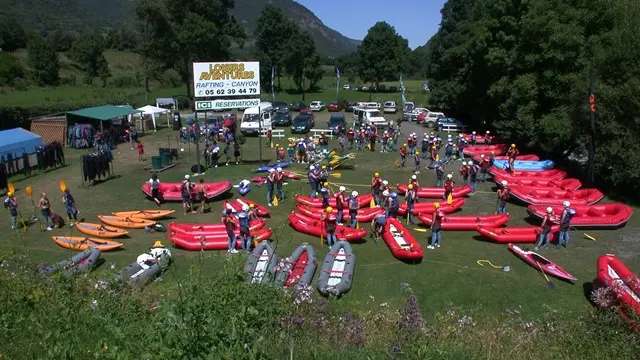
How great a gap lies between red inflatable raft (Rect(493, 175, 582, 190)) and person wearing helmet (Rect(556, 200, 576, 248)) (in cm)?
614

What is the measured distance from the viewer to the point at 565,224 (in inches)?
629

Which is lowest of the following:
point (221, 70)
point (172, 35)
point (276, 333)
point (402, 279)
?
point (402, 279)

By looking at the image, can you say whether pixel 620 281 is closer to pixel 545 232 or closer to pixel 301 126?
pixel 545 232

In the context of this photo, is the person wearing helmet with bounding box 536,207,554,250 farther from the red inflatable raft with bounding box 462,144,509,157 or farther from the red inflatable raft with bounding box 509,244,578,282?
the red inflatable raft with bounding box 462,144,509,157

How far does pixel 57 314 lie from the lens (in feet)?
20.7

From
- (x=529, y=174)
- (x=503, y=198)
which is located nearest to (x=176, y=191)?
(x=503, y=198)

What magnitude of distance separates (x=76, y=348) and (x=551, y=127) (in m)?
26.3

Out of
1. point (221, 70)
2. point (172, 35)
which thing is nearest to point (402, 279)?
point (221, 70)

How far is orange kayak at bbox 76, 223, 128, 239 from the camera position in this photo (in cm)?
1681

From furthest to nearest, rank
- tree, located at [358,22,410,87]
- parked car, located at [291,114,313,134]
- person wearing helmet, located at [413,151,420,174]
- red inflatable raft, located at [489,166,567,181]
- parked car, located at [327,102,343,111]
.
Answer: tree, located at [358,22,410,87] → parked car, located at [327,102,343,111] → parked car, located at [291,114,313,134] → person wearing helmet, located at [413,151,420,174] → red inflatable raft, located at [489,166,567,181]

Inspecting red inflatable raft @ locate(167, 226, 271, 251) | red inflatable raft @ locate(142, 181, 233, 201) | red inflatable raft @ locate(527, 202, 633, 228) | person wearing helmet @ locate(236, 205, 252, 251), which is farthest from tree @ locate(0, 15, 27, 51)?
red inflatable raft @ locate(527, 202, 633, 228)

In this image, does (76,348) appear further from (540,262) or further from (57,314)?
(540,262)

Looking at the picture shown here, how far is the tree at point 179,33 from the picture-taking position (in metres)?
55.5

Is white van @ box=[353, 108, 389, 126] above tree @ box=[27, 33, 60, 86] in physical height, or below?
below
